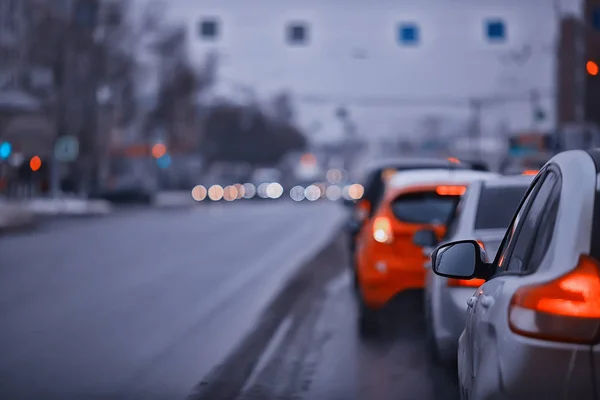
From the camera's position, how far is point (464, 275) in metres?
5.51

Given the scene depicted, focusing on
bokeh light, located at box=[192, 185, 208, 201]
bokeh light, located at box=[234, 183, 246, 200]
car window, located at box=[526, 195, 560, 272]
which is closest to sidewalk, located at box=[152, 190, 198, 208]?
bokeh light, located at box=[192, 185, 208, 201]

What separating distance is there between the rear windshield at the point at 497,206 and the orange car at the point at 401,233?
2651 millimetres

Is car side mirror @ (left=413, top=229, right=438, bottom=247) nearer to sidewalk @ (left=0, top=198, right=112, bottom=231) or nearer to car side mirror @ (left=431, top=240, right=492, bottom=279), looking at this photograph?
car side mirror @ (left=431, top=240, right=492, bottom=279)

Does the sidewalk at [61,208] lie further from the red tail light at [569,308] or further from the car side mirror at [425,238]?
the red tail light at [569,308]

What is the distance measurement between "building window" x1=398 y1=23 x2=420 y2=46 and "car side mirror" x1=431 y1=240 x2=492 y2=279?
33648 mm

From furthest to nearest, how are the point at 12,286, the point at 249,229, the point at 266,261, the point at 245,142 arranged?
the point at 245,142 → the point at 249,229 → the point at 266,261 → the point at 12,286

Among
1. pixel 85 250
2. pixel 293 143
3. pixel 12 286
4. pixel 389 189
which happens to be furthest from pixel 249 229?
pixel 293 143

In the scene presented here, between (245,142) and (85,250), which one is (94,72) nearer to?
(85,250)

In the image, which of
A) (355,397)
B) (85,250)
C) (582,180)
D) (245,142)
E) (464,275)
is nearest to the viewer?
(582,180)

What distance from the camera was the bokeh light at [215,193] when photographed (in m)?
84.2

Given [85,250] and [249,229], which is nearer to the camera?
[85,250]

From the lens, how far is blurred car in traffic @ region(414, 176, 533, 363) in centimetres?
959

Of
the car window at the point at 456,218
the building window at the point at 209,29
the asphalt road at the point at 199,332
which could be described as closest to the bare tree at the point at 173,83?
the building window at the point at 209,29

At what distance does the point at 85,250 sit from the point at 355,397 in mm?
20911
